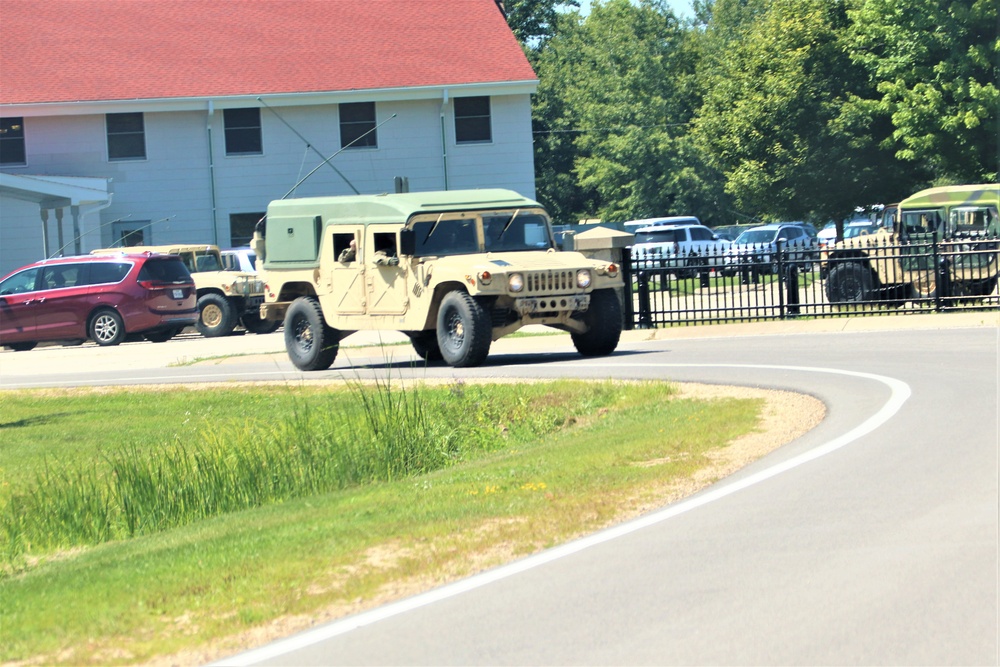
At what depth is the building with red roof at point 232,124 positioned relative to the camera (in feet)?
125

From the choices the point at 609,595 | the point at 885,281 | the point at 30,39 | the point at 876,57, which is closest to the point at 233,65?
the point at 30,39

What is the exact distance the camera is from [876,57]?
39.9 meters

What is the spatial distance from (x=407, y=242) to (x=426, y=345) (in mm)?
2527

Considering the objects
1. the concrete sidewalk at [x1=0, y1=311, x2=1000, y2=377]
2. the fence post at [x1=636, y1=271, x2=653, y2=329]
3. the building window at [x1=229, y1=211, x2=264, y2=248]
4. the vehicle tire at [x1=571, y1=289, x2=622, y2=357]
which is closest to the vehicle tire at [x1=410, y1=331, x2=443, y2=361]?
the concrete sidewalk at [x1=0, y1=311, x2=1000, y2=377]

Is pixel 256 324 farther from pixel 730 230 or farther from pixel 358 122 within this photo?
pixel 730 230

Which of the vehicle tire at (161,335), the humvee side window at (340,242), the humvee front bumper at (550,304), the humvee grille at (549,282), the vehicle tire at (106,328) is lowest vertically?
the vehicle tire at (161,335)

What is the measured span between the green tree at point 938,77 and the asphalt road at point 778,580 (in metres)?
27.8

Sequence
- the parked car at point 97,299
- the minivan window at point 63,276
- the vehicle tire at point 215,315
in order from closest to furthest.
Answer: the parked car at point 97,299 → the minivan window at point 63,276 → the vehicle tire at point 215,315

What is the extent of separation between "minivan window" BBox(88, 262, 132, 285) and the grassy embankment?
919 centimetres

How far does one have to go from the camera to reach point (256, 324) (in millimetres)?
30969

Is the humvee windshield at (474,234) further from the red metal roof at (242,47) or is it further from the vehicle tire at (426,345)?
the red metal roof at (242,47)

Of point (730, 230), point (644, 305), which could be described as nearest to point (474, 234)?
point (644, 305)

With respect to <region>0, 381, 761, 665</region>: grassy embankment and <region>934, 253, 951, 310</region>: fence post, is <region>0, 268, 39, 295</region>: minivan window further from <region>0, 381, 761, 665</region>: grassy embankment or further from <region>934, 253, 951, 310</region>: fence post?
<region>934, 253, 951, 310</region>: fence post

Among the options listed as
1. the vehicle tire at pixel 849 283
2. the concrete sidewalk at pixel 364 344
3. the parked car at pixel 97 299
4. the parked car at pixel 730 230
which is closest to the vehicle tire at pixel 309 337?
the concrete sidewalk at pixel 364 344
